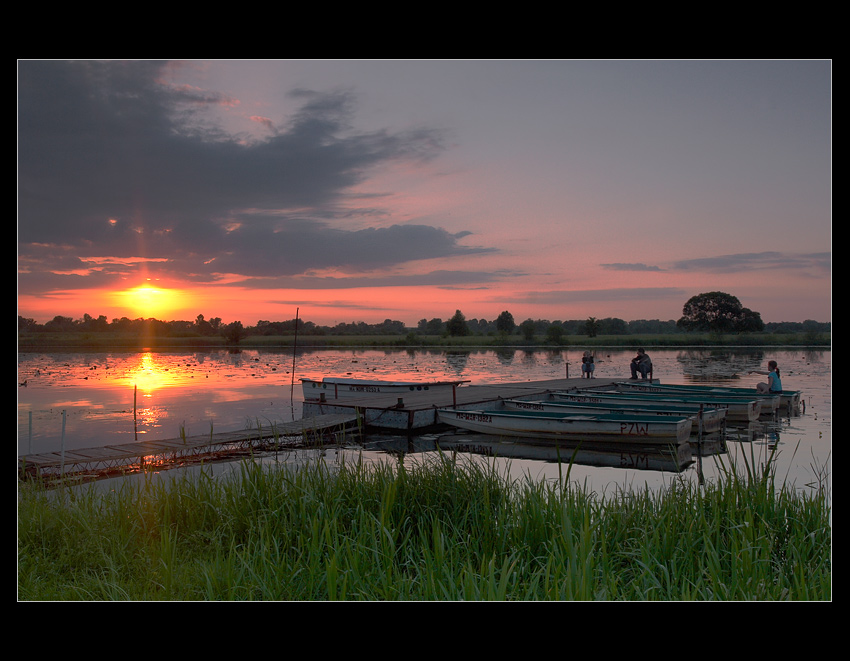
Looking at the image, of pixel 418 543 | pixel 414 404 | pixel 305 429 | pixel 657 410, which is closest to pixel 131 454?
pixel 305 429

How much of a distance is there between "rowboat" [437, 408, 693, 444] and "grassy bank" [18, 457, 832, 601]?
8596 millimetres

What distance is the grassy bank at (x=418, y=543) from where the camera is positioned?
3.99 metres

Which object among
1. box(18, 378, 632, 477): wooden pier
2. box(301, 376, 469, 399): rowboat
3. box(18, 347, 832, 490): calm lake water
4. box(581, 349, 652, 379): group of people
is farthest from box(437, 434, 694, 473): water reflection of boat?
box(581, 349, 652, 379): group of people

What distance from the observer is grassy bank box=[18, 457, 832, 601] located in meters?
3.99

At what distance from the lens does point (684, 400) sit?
757 inches

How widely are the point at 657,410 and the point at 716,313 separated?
148 feet

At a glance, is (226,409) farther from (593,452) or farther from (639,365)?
(639,365)

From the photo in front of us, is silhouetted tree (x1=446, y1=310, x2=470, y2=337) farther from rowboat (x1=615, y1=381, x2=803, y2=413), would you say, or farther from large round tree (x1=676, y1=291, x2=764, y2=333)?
rowboat (x1=615, y1=381, x2=803, y2=413)

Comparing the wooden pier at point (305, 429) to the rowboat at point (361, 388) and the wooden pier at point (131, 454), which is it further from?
the rowboat at point (361, 388)

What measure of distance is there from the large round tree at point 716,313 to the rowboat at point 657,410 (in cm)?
4130

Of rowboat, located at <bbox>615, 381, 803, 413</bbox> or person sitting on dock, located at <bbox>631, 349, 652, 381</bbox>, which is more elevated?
person sitting on dock, located at <bbox>631, 349, 652, 381</bbox>
